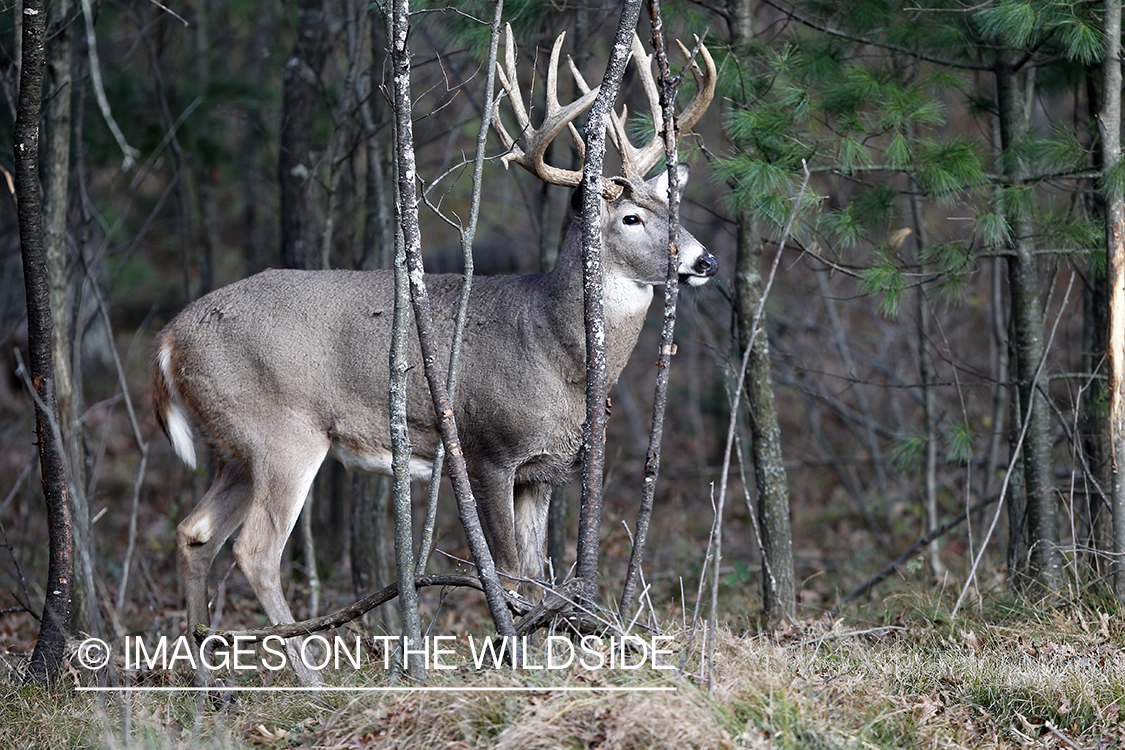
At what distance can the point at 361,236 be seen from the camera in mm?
8062

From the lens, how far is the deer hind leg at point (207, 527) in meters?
5.07

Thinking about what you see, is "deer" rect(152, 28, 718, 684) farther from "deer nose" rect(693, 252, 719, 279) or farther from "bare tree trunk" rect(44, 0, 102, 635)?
"bare tree trunk" rect(44, 0, 102, 635)

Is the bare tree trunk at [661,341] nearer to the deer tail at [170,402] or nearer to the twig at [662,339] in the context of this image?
the twig at [662,339]

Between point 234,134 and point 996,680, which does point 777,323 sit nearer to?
point 996,680

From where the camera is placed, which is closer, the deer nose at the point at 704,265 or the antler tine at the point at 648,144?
the deer nose at the point at 704,265

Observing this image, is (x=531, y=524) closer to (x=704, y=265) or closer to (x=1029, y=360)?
(x=704, y=265)

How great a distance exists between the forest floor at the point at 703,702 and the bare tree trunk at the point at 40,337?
0.25m

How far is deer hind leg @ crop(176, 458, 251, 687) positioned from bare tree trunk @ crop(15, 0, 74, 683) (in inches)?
20.4

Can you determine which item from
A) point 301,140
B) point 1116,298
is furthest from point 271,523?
point 1116,298

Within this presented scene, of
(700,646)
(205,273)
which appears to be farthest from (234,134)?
(700,646)

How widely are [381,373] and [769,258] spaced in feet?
25.3

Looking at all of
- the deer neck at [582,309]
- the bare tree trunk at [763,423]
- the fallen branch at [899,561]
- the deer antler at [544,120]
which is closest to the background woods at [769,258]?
the bare tree trunk at [763,423]

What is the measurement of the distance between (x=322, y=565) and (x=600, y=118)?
513 cm

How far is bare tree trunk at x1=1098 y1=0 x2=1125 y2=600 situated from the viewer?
504 cm
